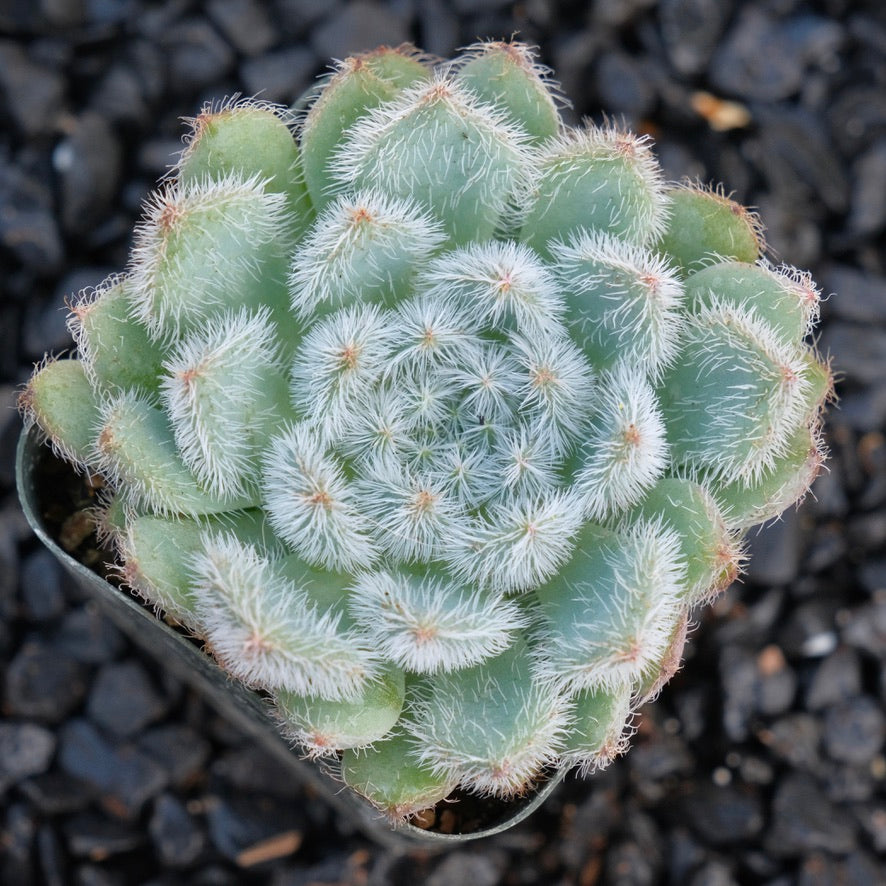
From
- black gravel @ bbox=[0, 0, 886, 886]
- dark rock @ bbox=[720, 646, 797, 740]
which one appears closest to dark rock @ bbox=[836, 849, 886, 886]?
black gravel @ bbox=[0, 0, 886, 886]

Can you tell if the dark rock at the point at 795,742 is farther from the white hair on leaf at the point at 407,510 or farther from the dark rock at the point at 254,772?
the white hair on leaf at the point at 407,510

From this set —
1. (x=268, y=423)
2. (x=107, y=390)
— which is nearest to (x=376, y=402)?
(x=268, y=423)

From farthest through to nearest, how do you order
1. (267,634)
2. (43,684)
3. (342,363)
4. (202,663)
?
1. (43,684)
2. (202,663)
3. (342,363)
4. (267,634)

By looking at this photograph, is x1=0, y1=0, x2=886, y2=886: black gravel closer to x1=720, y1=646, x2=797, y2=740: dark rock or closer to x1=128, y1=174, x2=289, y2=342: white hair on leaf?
x1=720, y1=646, x2=797, y2=740: dark rock

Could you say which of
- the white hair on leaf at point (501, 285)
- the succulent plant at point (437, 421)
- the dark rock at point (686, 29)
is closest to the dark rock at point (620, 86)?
the dark rock at point (686, 29)

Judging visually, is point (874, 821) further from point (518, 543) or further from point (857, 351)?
point (518, 543)

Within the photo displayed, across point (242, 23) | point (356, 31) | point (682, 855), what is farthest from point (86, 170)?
point (682, 855)

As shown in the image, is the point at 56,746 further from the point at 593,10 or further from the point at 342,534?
the point at 593,10
